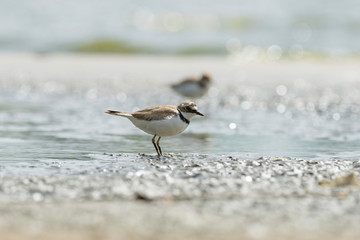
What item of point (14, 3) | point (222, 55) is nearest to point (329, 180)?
point (222, 55)

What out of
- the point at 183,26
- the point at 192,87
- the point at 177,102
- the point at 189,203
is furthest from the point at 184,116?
the point at 183,26

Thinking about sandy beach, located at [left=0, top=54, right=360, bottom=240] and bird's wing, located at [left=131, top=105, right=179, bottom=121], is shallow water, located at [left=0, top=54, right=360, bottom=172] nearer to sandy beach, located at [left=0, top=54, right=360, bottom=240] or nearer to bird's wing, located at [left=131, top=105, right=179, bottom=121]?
sandy beach, located at [left=0, top=54, right=360, bottom=240]

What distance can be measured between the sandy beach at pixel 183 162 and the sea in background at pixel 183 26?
6.92m

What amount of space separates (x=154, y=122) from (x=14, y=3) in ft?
79.7

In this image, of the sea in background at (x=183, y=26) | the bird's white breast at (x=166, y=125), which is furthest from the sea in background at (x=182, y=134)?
the bird's white breast at (x=166, y=125)

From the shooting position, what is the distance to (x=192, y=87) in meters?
13.4

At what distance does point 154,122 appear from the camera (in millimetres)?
8305

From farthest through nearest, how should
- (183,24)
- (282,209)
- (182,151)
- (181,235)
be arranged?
(183,24)
(182,151)
(282,209)
(181,235)

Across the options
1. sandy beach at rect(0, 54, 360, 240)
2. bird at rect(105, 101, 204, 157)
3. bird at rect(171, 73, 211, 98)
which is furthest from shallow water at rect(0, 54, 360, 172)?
bird at rect(105, 101, 204, 157)

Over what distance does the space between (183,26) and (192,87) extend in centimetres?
1531

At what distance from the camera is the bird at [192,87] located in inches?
527

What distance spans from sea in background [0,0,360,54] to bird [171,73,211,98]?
32.8 ft

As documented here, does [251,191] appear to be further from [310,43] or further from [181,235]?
[310,43]

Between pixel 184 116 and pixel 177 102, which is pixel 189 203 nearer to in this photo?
pixel 184 116
